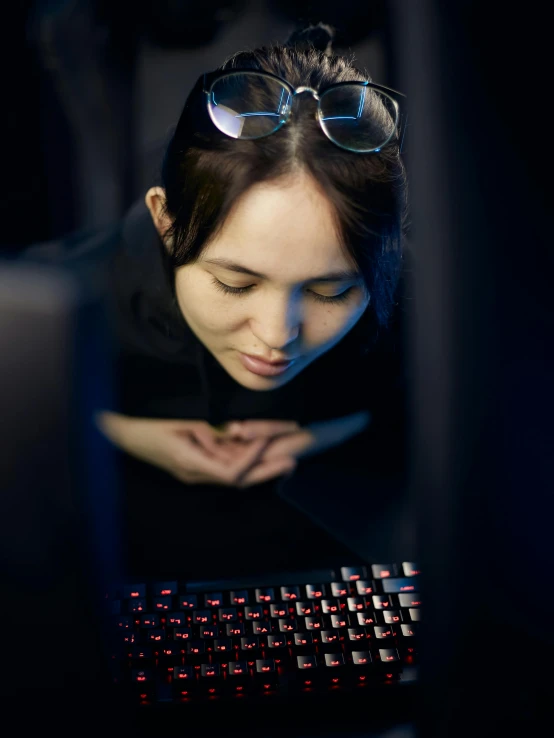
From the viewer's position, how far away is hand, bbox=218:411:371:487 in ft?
3.28

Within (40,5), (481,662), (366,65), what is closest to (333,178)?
(366,65)

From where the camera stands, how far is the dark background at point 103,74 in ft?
2.42

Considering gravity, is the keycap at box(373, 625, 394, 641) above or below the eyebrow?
below

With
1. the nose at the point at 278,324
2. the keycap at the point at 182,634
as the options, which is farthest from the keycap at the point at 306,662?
the nose at the point at 278,324

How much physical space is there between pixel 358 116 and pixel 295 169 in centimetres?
8

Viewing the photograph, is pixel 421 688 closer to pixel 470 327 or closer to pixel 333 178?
pixel 470 327

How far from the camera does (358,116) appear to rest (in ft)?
2.19

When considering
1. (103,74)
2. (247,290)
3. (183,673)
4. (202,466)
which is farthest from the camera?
(202,466)

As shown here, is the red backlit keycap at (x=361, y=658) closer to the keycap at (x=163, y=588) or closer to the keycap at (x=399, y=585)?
the keycap at (x=399, y=585)

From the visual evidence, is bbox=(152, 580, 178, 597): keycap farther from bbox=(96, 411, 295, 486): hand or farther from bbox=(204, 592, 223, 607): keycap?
bbox=(96, 411, 295, 486): hand

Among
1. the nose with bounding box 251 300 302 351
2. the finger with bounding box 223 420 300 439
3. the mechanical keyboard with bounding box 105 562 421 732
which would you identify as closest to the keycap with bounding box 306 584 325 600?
the mechanical keyboard with bounding box 105 562 421 732

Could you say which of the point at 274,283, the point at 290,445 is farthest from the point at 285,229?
the point at 290,445

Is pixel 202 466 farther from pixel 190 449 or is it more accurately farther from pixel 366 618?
pixel 366 618

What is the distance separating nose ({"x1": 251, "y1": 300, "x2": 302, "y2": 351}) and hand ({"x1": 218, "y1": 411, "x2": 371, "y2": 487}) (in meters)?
0.30
